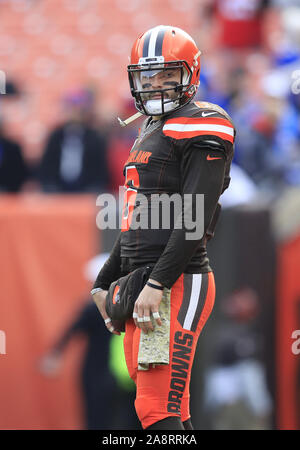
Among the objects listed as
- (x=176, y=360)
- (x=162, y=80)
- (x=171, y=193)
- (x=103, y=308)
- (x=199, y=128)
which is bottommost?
(x=176, y=360)

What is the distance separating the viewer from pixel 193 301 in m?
2.72

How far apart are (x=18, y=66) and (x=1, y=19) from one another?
1319mm

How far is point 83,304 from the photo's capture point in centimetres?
546

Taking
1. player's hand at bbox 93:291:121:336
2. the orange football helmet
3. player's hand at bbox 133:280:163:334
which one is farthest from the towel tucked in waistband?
the orange football helmet

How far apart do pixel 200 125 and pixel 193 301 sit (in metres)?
0.60

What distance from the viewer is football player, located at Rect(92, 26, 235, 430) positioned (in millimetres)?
2607

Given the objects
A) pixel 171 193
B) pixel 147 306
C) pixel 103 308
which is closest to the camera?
pixel 147 306

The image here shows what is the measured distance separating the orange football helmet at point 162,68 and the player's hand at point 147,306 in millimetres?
620

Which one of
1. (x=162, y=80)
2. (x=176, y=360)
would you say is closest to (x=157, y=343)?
(x=176, y=360)

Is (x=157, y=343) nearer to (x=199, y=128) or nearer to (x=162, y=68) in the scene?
(x=199, y=128)

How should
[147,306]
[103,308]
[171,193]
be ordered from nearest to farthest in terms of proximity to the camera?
[147,306], [171,193], [103,308]

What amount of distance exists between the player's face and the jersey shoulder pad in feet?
0.30

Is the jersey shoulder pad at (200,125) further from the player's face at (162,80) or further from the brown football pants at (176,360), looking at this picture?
the brown football pants at (176,360)
